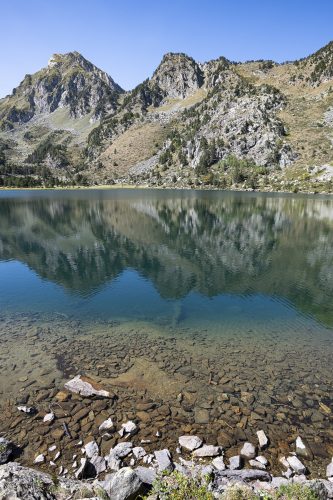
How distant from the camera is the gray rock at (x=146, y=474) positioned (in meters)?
9.54

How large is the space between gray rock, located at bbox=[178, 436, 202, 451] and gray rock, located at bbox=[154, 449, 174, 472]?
87cm

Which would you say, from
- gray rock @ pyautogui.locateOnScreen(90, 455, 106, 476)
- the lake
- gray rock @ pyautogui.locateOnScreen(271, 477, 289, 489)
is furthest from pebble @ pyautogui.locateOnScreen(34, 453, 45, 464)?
gray rock @ pyautogui.locateOnScreen(271, 477, 289, 489)

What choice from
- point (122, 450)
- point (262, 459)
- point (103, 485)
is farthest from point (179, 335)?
point (103, 485)

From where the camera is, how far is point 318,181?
6457 inches

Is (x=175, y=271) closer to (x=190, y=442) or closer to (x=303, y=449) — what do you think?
(x=190, y=442)

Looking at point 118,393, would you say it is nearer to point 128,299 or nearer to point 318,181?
point 128,299

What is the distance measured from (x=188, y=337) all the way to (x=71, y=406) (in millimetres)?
9140

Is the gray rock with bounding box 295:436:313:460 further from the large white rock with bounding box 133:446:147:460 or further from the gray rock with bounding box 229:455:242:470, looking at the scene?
the large white rock with bounding box 133:446:147:460

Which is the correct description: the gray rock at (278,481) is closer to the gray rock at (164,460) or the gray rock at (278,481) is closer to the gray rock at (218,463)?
the gray rock at (218,463)

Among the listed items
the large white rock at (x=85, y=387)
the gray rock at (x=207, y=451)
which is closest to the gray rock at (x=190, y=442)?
the gray rock at (x=207, y=451)

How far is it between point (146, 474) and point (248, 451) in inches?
165

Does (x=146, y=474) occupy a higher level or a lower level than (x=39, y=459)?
higher

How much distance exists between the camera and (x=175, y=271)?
38.5 meters

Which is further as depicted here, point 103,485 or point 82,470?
point 82,470
